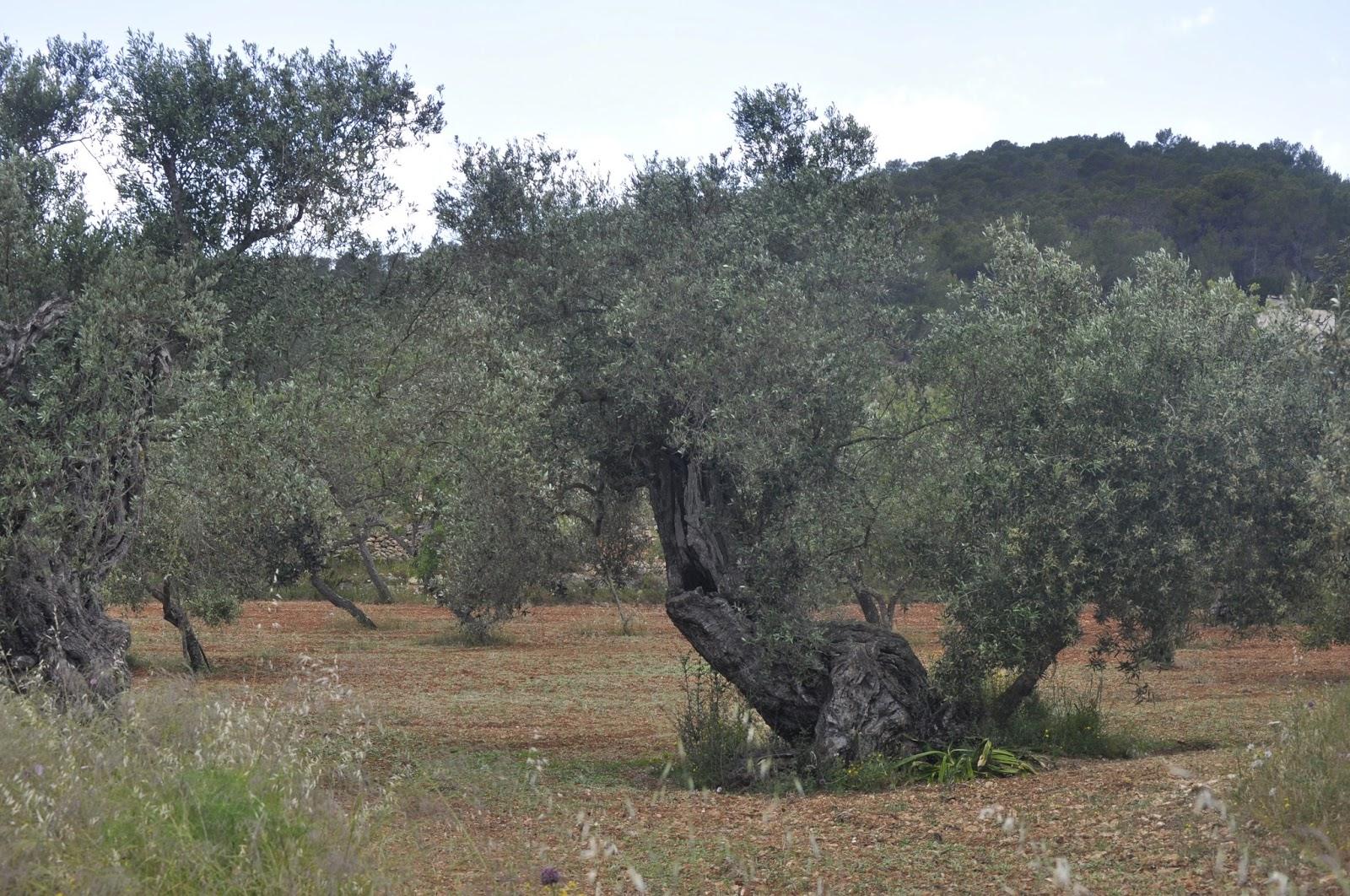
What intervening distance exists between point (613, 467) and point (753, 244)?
2974mm

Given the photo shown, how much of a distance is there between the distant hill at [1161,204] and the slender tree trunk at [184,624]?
24.9 m

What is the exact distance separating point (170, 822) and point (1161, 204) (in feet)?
207

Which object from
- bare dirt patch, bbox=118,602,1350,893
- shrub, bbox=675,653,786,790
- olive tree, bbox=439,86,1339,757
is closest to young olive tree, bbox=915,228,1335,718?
Result: olive tree, bbox=439,86,1339,757

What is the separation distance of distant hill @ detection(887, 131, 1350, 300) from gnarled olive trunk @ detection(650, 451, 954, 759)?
26.7 m

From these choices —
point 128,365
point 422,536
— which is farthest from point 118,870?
point 422,536

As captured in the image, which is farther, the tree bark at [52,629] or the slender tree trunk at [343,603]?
the slender tree trunk at [343,603]

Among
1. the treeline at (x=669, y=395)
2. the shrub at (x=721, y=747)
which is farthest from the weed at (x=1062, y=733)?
the shrub at (x=721, y=747)

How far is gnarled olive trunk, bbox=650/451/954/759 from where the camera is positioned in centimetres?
1162

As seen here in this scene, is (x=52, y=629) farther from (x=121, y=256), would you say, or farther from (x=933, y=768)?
(x=933, y=768)

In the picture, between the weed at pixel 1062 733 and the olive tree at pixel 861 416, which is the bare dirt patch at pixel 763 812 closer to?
the weed at pixel 1062 733

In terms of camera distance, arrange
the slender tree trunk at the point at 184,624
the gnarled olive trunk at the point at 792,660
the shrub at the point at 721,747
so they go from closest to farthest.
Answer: the gnarled olive trunk at the point at 792,660
the shrub at the point at 721,747
the slender tree trunk at the point at 184,624

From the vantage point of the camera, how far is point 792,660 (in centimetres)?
1163

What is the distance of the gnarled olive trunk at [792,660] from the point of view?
11625mm

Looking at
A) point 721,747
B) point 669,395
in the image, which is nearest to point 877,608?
point 721,747
